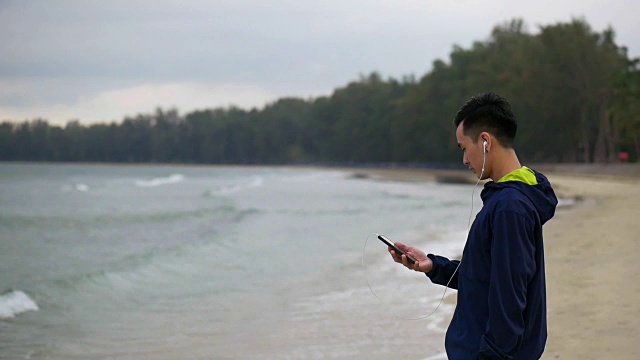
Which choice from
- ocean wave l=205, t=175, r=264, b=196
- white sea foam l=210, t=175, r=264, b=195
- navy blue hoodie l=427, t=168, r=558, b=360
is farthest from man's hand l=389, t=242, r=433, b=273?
white sea foam l=210, t=175, r=264, b=195

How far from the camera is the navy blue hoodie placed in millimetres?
2145

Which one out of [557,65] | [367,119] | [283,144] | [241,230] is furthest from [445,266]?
[283,144]

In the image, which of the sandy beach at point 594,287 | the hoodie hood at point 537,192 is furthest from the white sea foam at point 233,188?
the hoodie hood at point 537,192

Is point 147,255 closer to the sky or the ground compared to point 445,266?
closer to the ground

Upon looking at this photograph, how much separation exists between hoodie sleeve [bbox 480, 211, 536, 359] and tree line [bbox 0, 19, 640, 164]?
4423 centimetres

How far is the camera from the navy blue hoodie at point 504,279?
214 centimetres

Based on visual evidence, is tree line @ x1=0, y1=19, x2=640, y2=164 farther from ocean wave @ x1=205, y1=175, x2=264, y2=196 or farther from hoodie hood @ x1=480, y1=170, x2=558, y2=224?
hoodie hood @ x1=480, y1=170, x2=558, y2=224

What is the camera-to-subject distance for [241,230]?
19.4 m

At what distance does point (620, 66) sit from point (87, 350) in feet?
190

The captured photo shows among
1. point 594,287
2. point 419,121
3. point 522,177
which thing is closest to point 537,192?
point 522,177

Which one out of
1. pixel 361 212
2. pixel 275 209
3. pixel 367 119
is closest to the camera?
pixel 361 212

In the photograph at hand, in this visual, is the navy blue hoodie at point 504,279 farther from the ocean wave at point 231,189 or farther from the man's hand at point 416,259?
the ocean wave at point 231,189

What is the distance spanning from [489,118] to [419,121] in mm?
87434

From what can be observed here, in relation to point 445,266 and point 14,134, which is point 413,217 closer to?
point 445,266
